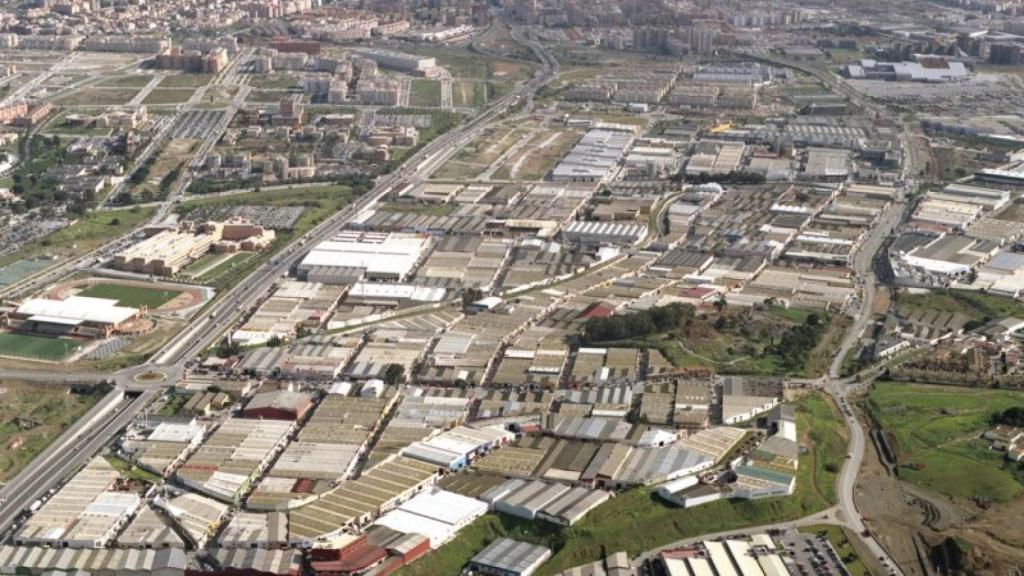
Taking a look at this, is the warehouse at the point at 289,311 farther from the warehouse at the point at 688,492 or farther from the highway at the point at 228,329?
the warehouse at the point at 688,492

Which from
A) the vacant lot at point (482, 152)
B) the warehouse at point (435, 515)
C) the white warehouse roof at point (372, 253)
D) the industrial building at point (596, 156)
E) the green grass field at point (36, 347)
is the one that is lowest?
the green grass field at point (36, 347)

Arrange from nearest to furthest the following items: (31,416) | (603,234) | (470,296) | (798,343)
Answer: (31,416)
(798,343)
(470,296)
(603,234)

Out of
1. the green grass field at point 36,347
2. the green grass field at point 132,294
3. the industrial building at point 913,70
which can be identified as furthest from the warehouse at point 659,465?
the industrial building at point 913,70

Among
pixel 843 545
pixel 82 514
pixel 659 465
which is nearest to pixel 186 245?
pixel 82 514

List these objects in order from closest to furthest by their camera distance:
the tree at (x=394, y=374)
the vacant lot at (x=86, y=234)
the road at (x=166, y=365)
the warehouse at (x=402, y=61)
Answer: the road at (x=166, y=365)
the tree at (x=394, y=374)
the vacant lot at (x=86, y=234)
the warehouse at (x=402, y=61)

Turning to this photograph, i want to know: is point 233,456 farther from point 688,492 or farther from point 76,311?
point 76,311

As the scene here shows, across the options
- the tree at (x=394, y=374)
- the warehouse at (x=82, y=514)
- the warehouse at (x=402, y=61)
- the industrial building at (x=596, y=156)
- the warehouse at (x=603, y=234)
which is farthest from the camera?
the warehouse at (x=402, y=61)

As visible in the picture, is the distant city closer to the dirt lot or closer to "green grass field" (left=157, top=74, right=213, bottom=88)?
the dirt lot
